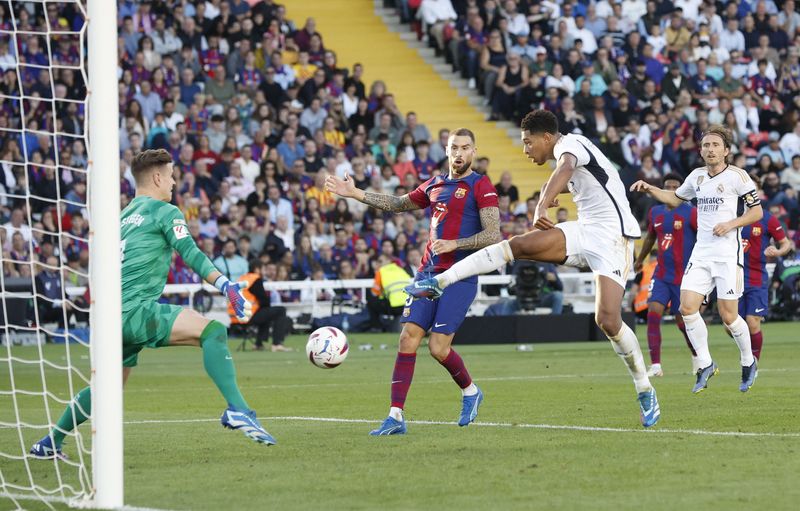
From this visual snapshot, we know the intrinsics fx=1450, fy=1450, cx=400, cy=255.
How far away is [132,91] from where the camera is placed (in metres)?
28.2

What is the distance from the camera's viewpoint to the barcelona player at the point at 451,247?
10672 millimetres

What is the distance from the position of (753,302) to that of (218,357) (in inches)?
331

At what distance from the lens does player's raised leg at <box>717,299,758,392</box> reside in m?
13.7

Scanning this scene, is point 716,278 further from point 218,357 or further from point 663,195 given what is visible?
point 218,357

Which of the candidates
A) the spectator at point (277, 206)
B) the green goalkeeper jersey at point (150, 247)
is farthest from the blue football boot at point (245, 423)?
the spectator at point (277, 206)

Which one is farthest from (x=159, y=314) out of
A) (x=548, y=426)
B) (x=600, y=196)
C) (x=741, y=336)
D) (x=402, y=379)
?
(x=741, y=336)

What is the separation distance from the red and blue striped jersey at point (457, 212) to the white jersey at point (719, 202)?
3547 millimetres

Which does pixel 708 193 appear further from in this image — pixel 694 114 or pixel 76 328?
pixel 694 114

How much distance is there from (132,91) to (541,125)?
18748 millimetres

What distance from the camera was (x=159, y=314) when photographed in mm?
9141

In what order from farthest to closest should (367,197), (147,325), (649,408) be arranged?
(367,197) < (649,408) < (147,325)

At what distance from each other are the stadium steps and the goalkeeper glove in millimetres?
22971

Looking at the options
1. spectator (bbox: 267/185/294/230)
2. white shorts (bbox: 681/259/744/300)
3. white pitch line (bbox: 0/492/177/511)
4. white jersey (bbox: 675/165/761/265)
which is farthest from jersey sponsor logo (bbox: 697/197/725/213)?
spectator (bbox: 267/185/294/230)

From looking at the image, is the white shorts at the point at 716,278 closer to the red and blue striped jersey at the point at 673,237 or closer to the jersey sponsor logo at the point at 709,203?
the jersey sponsor logo at the point at 709,203
